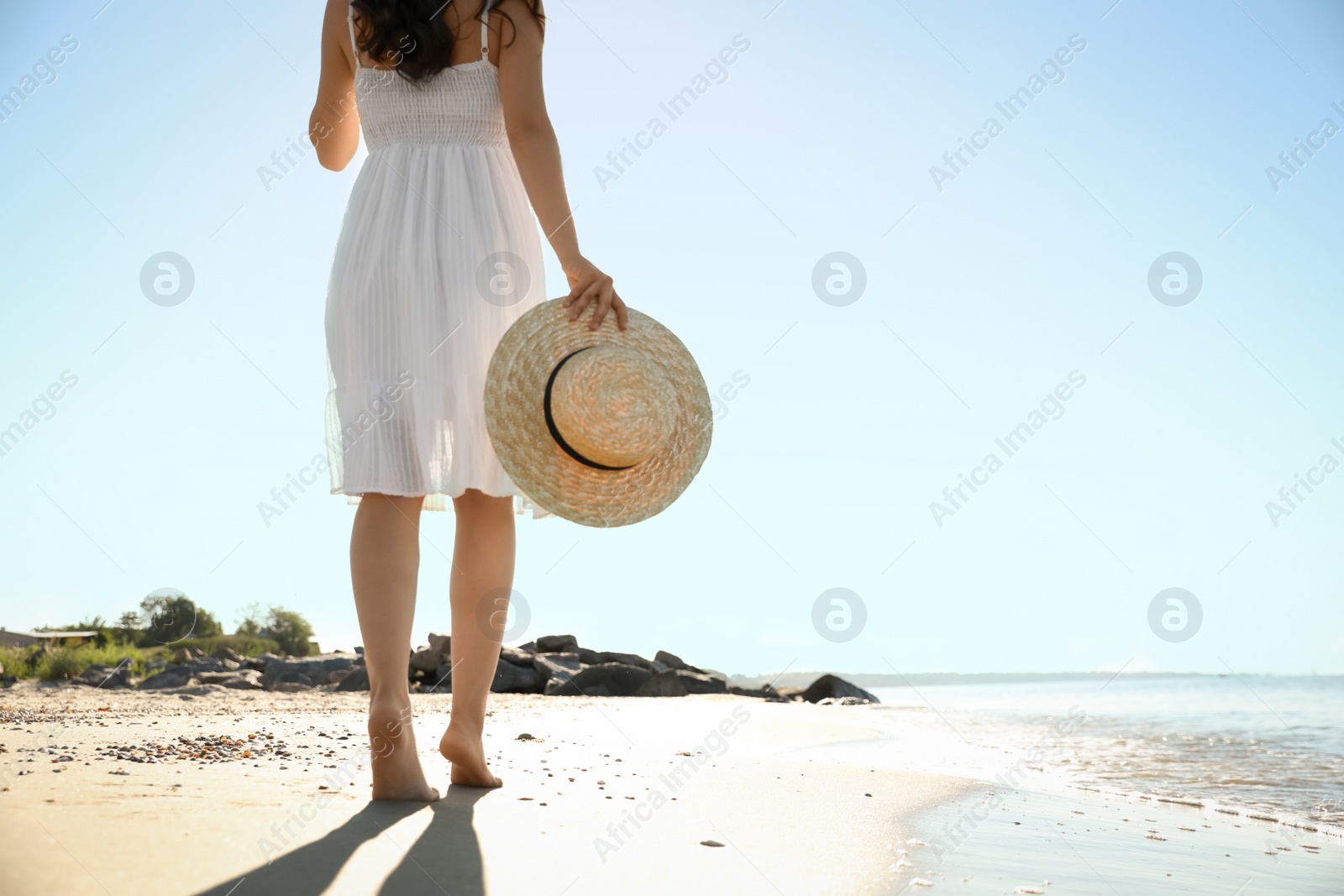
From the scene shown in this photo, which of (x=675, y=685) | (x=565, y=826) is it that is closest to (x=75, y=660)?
(x=675, y=685)

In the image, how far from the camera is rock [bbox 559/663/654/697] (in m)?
8.37

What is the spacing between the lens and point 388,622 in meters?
2.19

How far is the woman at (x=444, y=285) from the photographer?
2.34 metres

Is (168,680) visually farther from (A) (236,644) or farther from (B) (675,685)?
(B) (675,685)

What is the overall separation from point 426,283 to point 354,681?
19.0 feet

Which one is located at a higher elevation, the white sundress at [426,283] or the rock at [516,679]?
the white sundress at [426,283]

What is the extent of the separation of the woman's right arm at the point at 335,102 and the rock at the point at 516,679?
19.3 ft

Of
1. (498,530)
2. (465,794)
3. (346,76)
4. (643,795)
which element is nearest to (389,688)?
(465,794)

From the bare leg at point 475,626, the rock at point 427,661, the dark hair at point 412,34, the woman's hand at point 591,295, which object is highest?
the dark hair at point 412,34

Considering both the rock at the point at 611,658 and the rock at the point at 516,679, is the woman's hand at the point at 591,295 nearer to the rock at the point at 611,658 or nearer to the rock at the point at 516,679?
the rock at the point at 516,679

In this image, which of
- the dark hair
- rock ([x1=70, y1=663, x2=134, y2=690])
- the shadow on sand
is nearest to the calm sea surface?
the shadow on sand

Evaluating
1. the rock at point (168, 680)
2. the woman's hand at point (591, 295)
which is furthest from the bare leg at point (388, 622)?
the rock at point (168, 680)

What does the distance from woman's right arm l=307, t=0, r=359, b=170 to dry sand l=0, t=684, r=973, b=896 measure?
5.72 feet

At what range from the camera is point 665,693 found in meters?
8.80
